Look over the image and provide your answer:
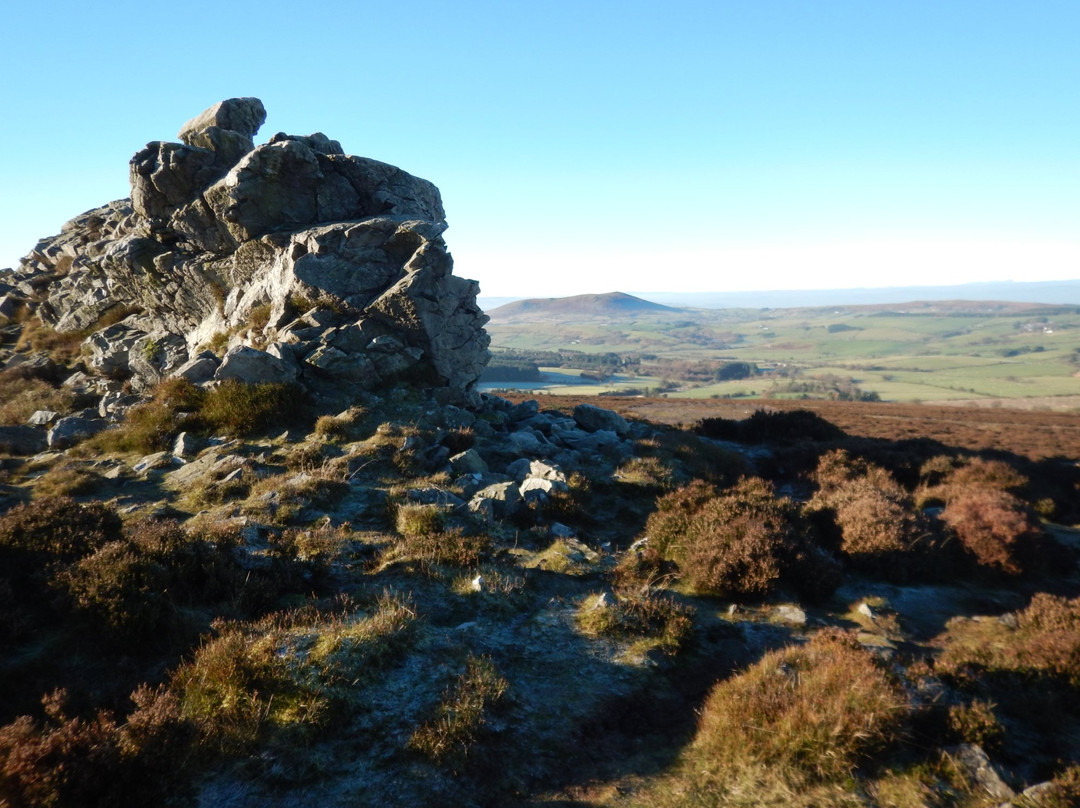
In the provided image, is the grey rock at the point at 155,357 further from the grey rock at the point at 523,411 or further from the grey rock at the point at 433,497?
the grey rock at the point at 433,497

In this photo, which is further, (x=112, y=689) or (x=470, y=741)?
(x=112, y=689)

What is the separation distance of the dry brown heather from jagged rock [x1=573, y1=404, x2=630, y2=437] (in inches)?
275

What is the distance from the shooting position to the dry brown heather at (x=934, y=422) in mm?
32156

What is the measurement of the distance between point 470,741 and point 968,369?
541 ft

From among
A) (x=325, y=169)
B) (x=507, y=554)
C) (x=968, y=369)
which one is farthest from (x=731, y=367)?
(x=507, y=554)

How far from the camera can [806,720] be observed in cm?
599

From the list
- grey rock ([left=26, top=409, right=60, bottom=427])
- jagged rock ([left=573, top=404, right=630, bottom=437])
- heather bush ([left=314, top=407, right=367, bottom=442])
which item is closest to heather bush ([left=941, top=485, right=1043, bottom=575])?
jagged rock ([left=573, top=404, right=630, bottom=437])

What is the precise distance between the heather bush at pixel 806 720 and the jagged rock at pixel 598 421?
16.2 metres

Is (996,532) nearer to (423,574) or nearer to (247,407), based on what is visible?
(423,574)

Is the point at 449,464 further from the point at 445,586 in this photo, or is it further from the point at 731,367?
the point at 731,367

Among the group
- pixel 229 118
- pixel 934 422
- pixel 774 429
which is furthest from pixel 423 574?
pixel 934 422

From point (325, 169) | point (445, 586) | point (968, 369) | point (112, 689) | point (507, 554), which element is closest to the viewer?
point (112, 689)

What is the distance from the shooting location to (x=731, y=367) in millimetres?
141875

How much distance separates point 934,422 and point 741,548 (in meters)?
41.4
